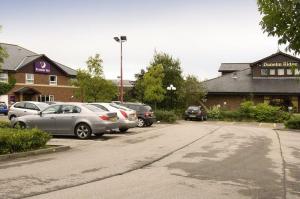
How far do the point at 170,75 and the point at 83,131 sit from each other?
97.4ft

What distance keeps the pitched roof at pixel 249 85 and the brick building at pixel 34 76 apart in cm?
1713

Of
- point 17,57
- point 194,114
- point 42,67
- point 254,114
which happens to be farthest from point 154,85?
point 17,57

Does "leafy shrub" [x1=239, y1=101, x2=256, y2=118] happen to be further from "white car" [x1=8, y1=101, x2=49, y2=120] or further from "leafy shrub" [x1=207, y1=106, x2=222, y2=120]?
"white car" [x1=8, y1=101, x2=49, y2=120]

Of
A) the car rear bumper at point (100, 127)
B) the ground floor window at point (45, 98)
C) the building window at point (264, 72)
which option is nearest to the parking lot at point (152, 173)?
the car rear bumper at point (100, 127)

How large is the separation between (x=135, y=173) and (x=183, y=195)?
254 cm

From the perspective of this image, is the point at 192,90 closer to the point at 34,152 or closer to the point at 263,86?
the point at 263,86

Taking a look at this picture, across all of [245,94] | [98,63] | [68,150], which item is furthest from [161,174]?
[245,94]

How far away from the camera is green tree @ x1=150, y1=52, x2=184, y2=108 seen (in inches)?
1902

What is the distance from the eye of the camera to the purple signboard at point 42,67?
5844cm

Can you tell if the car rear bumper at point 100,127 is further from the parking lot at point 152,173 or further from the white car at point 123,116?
the white car at point 123,116

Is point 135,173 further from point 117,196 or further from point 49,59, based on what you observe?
point 49,59

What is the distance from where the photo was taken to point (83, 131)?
19391 mm

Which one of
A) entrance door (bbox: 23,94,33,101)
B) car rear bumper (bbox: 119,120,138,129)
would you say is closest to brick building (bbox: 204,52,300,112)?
entrance door (bbox: 23,94,33,101)

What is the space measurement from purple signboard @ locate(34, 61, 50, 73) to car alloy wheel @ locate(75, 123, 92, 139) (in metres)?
40.6
